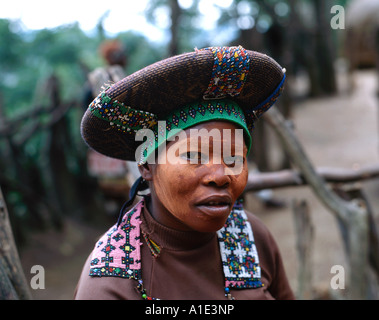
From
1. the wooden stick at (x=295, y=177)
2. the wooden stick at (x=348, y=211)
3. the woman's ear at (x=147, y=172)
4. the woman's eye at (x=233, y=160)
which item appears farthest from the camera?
the wooden stick at (x=348, y=211)

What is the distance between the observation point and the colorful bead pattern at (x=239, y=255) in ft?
5.23

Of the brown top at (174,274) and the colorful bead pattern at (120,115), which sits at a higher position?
the colorful bead pattern at (120,115)

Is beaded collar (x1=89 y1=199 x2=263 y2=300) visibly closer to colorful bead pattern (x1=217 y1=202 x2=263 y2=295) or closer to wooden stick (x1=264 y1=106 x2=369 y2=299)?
colorful bead pattern (x1=217 y1=202 x2=263 y2=295)

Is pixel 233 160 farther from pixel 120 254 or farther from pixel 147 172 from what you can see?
pixel 120 254

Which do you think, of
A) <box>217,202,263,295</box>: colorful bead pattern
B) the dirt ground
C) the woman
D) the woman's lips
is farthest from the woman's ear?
the dirt ground

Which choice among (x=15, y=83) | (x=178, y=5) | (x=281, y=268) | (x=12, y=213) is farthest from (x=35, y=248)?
(x=281, y=268)

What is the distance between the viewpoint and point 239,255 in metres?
1.67

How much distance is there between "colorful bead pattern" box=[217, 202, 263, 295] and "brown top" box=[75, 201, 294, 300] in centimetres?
3

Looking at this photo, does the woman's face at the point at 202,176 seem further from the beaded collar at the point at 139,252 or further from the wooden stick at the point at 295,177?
the wooden stick at the point at 295,177

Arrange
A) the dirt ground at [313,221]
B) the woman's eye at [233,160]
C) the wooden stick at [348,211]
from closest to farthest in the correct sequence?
1. the woman's eye at [233,160]
2. the wooden stick at [348,211]
3. the dirt ground at [313,221]

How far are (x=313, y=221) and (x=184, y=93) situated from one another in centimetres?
577

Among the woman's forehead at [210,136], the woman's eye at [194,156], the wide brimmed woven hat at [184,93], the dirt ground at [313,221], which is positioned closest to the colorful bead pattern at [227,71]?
the wide brimmed woven hat at [184,93]

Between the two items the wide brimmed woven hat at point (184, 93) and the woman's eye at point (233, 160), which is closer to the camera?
the wide brimmed woven hat at point (184, 93)

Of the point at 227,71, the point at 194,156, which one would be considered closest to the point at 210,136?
the point at 194,156
